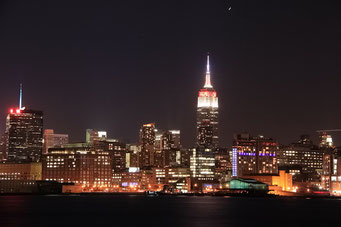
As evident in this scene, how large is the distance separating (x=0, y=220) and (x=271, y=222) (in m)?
42.2

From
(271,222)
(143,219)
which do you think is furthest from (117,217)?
(271,222)

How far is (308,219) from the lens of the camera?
117 m

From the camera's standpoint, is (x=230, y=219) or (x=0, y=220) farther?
(x=230, y=219)

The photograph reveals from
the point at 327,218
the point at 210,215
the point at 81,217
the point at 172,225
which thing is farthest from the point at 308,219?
the point at 81,217

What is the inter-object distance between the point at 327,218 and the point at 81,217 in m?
42.7

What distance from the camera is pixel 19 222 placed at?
104125mm

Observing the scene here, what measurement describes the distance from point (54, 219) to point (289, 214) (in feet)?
144

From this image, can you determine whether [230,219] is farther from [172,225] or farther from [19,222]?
[19,222]

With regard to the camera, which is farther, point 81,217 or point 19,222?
point 81,217

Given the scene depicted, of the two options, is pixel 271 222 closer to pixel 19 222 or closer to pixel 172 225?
pixel 172 225

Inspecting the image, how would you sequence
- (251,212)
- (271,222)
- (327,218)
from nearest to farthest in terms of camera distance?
(271,222) → (327,218) → (251,212)

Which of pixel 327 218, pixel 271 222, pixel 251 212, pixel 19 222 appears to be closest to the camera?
pixel 19 222

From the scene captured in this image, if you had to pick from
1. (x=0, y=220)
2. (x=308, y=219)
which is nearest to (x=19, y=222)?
Answer: (x=0, y=220)

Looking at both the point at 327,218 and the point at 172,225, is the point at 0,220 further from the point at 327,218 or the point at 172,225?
the point at 327,218
